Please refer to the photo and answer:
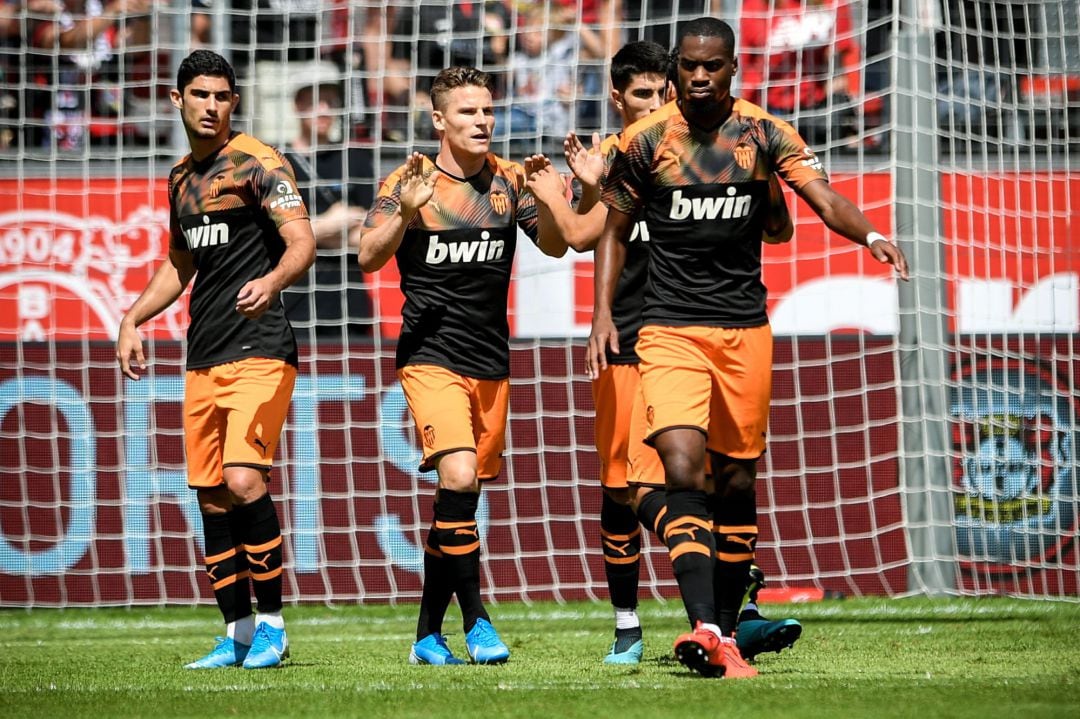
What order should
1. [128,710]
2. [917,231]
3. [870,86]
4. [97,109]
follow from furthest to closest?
[97,109], [870,86], [917,231], [128,710]

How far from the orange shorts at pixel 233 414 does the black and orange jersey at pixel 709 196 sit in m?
1.50

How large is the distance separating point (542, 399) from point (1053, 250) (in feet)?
9.94

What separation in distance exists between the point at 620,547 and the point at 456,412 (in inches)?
35.3

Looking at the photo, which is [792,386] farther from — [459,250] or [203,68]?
[203,68]

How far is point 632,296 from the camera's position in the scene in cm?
601

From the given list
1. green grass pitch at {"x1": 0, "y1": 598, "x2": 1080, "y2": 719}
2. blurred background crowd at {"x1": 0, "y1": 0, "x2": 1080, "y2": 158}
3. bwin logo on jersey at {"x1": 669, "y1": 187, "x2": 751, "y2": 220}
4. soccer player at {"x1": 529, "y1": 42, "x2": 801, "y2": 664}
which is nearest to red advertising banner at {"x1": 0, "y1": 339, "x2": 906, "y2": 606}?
green grass pitch at {"x1": 0, "y1": 598, "x2": 1080, "y2": 719}

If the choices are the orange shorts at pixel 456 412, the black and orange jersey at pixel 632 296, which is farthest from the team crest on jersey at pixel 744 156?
the orange shorts at pixel 456 412

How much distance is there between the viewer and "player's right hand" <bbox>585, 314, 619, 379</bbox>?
5277 millimetres

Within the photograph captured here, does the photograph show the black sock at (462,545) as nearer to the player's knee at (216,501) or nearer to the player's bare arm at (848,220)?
the player's knee at (216,501)

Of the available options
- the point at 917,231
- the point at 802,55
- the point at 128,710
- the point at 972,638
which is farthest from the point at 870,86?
the point at 128,710

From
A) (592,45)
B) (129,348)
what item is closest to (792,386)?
(592,45)

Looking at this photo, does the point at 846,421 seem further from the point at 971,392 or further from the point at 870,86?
the point at 870,86

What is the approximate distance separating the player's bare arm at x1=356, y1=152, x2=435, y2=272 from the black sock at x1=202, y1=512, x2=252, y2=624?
114cm

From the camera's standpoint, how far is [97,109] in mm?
10680
